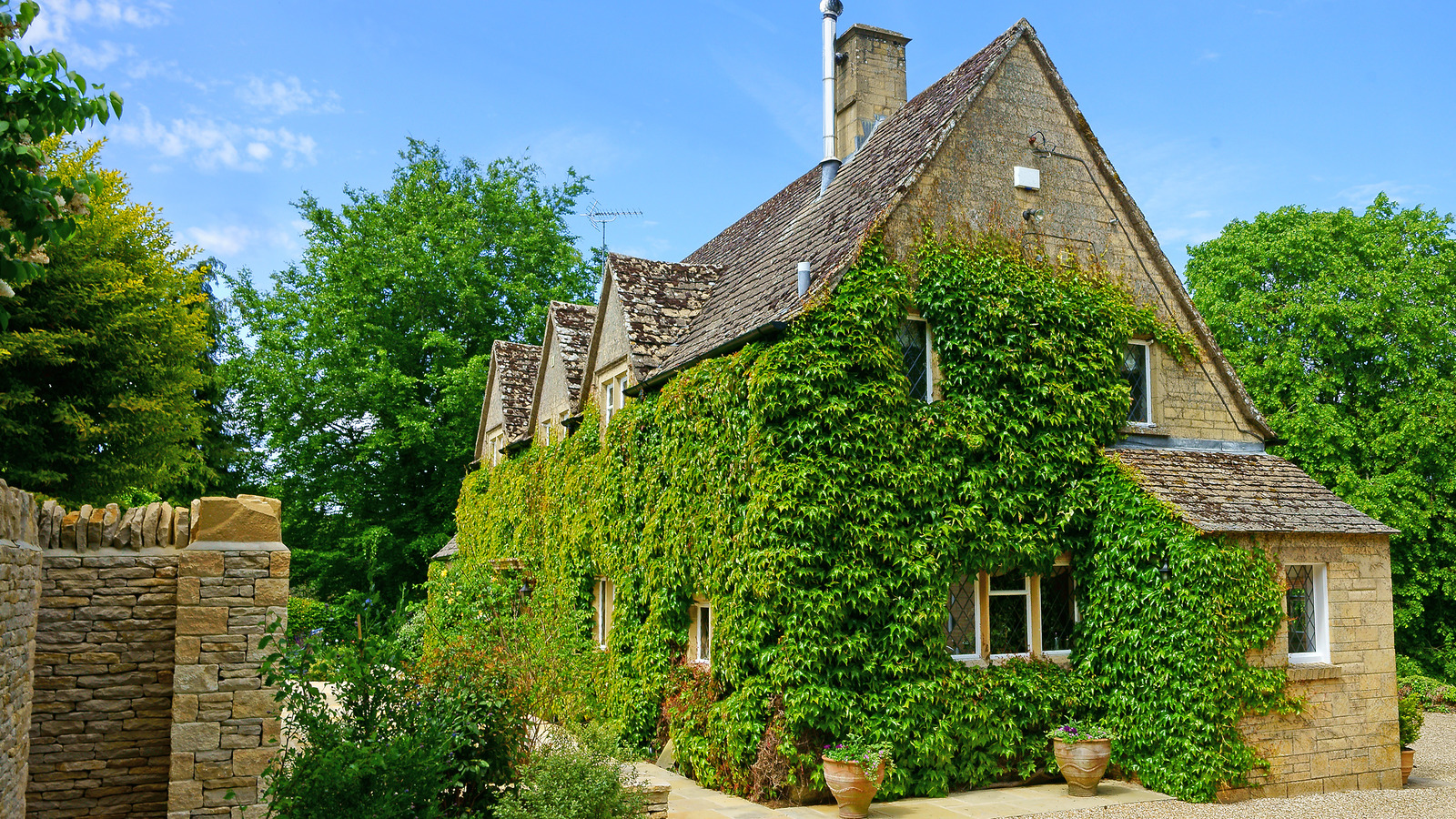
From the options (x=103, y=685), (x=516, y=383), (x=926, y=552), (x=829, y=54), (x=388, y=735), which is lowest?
(x=388, y=735)

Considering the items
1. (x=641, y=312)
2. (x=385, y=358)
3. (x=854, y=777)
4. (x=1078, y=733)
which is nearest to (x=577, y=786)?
(x=854, y=777)

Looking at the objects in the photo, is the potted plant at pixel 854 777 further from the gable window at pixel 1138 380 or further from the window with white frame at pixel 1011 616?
the gable window at pixel 1138 380

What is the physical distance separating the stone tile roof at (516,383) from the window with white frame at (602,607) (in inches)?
234

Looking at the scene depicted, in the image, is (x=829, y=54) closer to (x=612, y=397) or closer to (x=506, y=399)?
(x=612, y=397)

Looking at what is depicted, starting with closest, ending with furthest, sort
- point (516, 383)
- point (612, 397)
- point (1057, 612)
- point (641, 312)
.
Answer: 1. point (1057, 612)
2. point (641, 312)
3. point (612, 397)
4. point (516, 383)

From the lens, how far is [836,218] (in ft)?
49.5

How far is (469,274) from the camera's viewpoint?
111 feet

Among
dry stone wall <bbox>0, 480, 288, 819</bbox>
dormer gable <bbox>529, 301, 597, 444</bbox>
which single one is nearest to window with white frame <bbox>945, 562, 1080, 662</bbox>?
dry stone wall <bbox>0, 480, 288, 819</bbox>

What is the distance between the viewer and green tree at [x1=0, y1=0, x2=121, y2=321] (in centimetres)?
603

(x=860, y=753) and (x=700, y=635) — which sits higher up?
(x=700, y=635)

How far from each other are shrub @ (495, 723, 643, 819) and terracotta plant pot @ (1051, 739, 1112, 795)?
230 inches

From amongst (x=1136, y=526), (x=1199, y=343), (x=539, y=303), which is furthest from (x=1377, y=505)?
(x=539, y=303)

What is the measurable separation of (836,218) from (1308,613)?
8576 mm

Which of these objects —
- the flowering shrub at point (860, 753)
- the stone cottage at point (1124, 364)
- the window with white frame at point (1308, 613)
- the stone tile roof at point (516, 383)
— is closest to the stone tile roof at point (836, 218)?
the stone cottage at point (1124, 364)
